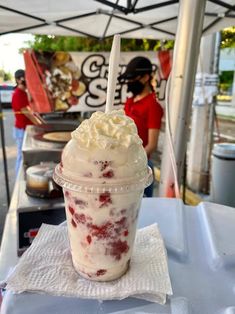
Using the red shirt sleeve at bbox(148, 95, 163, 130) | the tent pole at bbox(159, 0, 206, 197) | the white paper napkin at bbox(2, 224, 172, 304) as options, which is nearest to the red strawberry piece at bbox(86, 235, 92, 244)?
the white paper napkin at bbox(2, 224, 172, 304)

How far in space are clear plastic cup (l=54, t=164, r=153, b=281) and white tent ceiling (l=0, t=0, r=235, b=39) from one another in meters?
2.32

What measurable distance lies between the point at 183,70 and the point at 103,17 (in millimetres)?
2111

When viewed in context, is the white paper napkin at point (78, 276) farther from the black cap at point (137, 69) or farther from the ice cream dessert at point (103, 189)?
the black cap at point (137, 69)

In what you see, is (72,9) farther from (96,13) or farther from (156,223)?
(156,223)

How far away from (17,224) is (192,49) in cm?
143

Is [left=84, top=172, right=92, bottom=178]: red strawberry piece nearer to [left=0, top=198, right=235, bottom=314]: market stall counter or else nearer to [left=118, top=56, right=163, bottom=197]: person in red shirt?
[left=0, top=198, right=235, bottom=314]: market stall counter

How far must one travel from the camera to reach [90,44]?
31.9 ft

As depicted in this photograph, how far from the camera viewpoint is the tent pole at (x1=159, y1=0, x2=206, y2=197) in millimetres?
1744

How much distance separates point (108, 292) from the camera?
77cm

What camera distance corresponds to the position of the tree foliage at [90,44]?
21.8ft

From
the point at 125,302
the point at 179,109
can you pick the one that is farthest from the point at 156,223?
the point at 179,109

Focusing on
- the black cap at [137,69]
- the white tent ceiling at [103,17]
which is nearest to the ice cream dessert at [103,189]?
the black cap at [137,69]

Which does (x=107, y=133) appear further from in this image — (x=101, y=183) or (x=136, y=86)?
(x=136, y=86)

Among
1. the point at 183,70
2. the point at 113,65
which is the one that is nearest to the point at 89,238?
the point at 113,65
